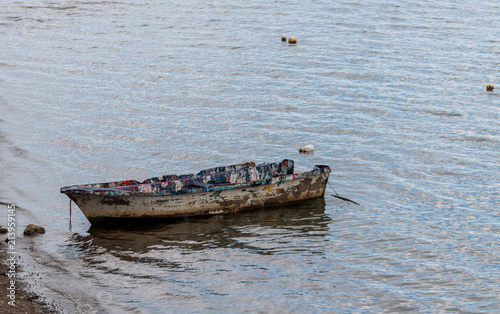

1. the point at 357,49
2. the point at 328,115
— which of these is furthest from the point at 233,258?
the point at 357,49

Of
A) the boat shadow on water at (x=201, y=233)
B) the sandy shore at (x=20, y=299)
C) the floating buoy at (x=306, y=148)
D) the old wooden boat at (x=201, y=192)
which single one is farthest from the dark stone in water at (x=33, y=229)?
the floating buoy at (x=306, y=148)

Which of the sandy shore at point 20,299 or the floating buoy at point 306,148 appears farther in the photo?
the floating buoy at point 306,148

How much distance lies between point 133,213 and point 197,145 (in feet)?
22.1

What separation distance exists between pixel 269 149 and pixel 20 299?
1161 centimetres

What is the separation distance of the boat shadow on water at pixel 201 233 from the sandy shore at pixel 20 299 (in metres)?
1.95

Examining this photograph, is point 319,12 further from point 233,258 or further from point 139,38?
point 233,258

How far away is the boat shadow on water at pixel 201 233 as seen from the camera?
13.8 meters

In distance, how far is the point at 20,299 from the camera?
10.5 m

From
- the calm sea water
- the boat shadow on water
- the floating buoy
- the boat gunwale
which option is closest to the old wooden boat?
the boat gunwale

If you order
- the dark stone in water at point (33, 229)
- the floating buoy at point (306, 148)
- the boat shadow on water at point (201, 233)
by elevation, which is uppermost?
the floating buoy at point (306, 148)

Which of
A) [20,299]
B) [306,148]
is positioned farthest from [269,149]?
[20,299]

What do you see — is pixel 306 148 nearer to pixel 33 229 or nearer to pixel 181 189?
pixel 181 189

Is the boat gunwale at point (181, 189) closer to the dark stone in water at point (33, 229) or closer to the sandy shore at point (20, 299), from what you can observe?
the dark stone in water at point (33, 229)

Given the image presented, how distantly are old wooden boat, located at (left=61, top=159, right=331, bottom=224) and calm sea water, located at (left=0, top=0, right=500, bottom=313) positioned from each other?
1.29 ft
